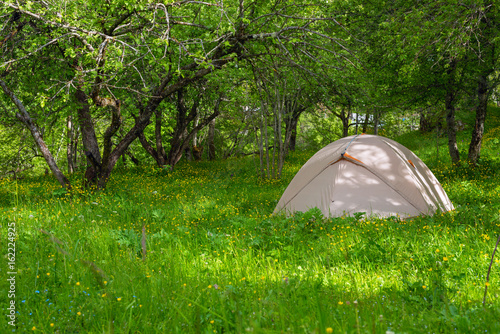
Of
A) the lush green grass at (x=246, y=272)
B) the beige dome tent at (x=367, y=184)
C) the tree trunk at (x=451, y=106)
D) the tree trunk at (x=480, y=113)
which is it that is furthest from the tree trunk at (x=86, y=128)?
the tree trunk at (x=480, y=113)

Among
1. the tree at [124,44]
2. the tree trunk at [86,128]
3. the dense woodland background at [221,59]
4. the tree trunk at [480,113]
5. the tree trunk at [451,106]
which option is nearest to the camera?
the tree at [124,44]

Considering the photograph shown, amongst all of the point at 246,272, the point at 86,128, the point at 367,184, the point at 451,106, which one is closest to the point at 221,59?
the point at 367,184

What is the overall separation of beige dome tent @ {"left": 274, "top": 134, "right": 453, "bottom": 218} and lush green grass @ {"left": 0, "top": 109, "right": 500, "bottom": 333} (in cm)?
66

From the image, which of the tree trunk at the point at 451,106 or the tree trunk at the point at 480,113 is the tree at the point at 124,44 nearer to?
the tree trunk at the point at 451,106

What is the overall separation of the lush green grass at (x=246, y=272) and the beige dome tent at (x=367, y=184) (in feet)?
2.16

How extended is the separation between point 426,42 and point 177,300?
28.1 ft

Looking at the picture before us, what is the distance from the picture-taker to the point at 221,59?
691cm

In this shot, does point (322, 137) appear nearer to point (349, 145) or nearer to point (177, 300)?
point (349, 145)

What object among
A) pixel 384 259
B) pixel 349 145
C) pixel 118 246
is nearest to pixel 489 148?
pixel 349 145

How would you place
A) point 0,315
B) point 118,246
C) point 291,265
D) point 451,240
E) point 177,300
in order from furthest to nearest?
point 118,246
point 451,240
point 291,265
point 177,300
point 0,315

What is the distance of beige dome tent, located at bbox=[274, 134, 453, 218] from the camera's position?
6477mm

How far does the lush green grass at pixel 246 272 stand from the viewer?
8.74ft

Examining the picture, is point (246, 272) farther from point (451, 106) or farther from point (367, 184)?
point (451, 106)

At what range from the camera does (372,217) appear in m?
6.13
